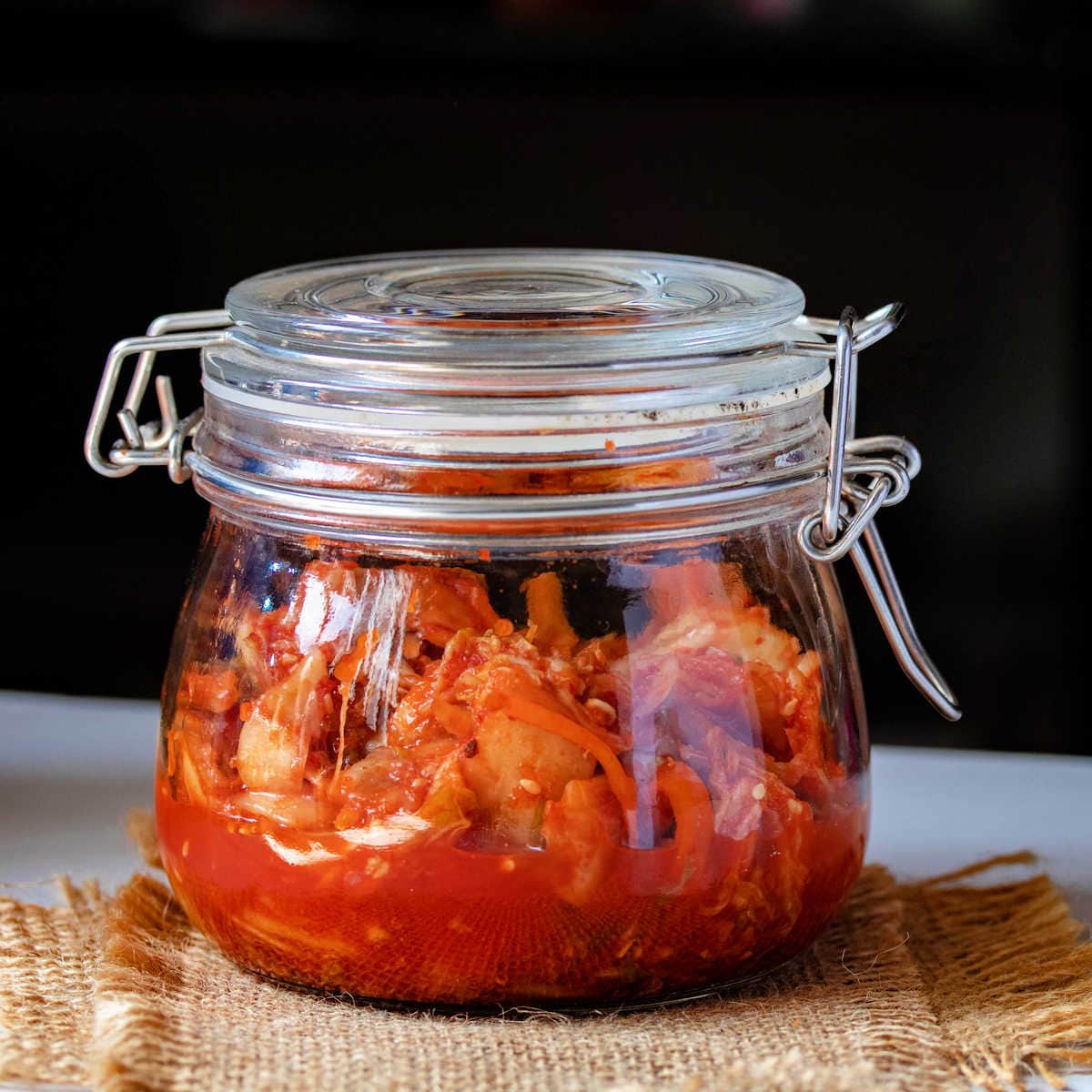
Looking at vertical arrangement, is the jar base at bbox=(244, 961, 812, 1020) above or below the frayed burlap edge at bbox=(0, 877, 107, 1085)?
above

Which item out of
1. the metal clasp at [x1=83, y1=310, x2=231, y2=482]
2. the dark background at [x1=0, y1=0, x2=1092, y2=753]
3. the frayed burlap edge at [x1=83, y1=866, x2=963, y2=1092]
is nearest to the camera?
the frayed burlap edge at [x1=83, y1=866, x2=963, y2=1092]

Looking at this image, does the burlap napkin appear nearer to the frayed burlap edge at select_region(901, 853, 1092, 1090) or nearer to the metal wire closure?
the frayed burlap edge at select_region(901, 853, 1092, 1090)

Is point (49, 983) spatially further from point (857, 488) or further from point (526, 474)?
point (857, 488)

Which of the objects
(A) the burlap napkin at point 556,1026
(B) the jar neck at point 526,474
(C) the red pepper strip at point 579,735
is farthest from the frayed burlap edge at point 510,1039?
(B) the jar neck at point 526,474

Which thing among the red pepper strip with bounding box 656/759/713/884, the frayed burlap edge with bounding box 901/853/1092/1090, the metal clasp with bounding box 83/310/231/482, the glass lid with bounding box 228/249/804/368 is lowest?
the frayed burlap edge with bounding box 901/853/1092/1090

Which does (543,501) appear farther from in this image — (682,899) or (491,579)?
(682,899)

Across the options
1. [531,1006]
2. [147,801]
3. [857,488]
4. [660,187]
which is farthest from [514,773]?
[660,187]

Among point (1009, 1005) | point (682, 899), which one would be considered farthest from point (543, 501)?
point (1009, 1005)

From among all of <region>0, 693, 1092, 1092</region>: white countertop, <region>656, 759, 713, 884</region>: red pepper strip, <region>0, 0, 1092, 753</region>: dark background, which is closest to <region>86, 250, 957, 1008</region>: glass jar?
<region>656, 759, 713, 884</region>: red pepper strip
